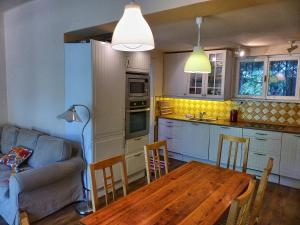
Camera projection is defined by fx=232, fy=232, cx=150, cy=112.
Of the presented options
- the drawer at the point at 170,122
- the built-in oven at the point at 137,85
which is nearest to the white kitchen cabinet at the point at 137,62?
the built-in oven at the point at 137,85

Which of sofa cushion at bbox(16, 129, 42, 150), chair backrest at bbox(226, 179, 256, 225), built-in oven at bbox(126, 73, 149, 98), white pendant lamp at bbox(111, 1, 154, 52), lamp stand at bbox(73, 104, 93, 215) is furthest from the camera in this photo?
built-in oven at bbox(126, 73, 149, 98)

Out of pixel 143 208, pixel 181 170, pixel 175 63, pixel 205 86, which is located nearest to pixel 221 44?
pixel 205 86

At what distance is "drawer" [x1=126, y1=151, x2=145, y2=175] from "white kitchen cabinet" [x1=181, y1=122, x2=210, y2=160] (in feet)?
4.01

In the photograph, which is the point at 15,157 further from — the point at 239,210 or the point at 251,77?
the point at 251,77

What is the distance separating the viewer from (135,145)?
144 inches

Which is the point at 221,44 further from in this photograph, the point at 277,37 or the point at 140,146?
the point at 140,146

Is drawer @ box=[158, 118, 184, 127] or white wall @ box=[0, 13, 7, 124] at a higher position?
white wall @ box=[0, 13, 7, 124]

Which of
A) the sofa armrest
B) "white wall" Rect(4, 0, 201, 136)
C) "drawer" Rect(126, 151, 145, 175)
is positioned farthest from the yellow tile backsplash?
the sofa armrest

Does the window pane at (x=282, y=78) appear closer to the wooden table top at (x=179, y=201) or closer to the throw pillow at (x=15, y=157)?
the wooden table top at (x=179, y=201)

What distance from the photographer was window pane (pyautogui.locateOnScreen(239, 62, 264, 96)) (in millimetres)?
4297

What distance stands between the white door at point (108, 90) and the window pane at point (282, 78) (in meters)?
2.72

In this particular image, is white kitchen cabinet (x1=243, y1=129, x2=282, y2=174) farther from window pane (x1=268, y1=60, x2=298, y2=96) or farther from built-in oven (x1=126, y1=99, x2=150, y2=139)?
built-in oven (x1=126, y1=99, x2=150, y2=139)

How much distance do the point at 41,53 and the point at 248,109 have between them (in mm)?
3815

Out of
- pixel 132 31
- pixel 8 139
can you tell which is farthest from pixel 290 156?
pixel 8 139
